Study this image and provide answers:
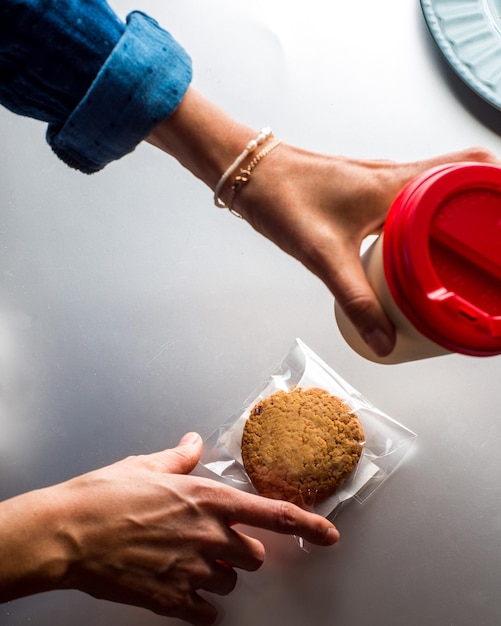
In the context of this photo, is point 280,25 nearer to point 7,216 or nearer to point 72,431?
point 7,216

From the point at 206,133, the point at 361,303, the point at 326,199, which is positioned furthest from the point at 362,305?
the point at 206,133

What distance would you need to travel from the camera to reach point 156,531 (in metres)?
0.77

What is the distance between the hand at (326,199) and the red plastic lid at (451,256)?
3.2 inches

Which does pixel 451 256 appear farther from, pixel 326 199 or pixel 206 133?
pixel 206 133

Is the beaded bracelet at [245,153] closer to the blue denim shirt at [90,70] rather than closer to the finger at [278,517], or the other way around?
the blue denim shirt at [90,70]

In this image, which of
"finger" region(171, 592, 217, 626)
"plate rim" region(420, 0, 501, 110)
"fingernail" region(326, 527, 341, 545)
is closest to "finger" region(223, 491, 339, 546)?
"fingernail" region(326, 527, 341, 545)

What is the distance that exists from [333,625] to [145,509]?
0.28 m

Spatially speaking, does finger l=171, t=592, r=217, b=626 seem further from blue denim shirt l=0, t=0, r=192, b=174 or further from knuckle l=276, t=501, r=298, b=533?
blue denim shirt l=0, t=0, r=192, b=174

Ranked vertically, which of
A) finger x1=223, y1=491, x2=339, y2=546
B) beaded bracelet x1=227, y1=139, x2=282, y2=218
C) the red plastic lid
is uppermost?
the red plastic lid

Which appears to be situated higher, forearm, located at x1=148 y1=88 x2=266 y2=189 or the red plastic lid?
the red plastic lid

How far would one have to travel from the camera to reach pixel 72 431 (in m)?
0.87

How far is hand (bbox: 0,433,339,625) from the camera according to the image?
0.72 m

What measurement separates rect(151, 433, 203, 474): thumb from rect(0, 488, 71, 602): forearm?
5.4 inches

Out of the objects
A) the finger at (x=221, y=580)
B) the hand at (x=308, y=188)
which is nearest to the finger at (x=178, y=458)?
the finger at (x=221, y=580)
